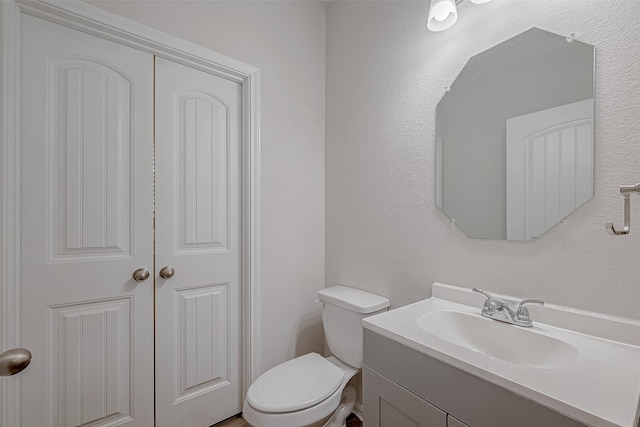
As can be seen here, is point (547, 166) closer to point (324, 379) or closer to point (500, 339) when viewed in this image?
point (500, 339)

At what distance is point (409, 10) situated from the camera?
1.43m

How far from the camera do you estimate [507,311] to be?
1.02 metres

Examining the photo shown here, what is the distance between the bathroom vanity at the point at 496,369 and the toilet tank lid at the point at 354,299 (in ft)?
0.98

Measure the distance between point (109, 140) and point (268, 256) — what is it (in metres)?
0.95

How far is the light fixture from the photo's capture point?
1.18 metres

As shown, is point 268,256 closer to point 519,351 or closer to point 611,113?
point 519,351

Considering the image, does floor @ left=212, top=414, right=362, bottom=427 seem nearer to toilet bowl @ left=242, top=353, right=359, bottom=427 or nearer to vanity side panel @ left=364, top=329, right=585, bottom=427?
toilet bowl @ left=242, top=353, right=359, bottom=427

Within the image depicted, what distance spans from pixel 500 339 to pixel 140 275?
1502 millimetres

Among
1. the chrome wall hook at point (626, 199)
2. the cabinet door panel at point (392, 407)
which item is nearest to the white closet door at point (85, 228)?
the cabinet door panel at point (392, 407)

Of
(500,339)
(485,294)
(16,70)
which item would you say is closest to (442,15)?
(485,294)

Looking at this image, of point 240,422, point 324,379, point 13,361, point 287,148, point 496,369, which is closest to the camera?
point 496,369

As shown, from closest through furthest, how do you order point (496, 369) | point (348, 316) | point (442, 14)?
point (496, 369) < point (442, 14) < point (348, 316)

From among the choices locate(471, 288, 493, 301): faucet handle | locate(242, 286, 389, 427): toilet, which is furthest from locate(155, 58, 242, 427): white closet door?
locate(471, 288, 493, 301): faucet handle

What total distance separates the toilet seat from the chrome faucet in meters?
0.73
